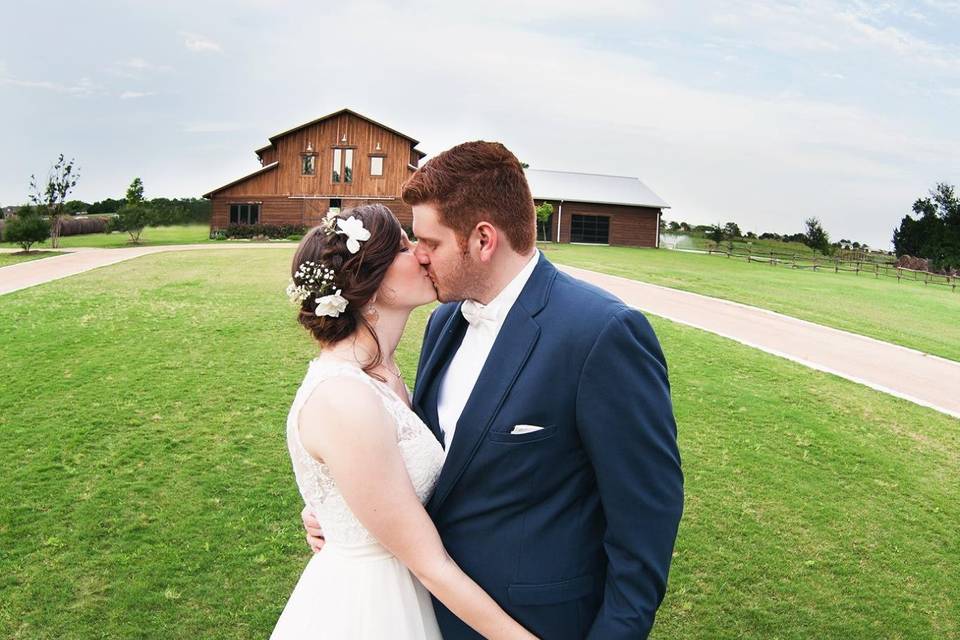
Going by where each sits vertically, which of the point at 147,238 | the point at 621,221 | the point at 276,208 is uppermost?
the point at 621,221

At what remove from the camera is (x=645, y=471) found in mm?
2520

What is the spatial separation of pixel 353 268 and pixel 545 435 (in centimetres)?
94

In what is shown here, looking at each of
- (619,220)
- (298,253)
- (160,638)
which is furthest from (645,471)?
(619,220)

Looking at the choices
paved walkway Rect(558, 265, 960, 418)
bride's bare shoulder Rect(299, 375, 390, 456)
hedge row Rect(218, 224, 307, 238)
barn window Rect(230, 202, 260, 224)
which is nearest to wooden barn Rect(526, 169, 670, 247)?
hedge row Rect(218, 224, 307, 238)

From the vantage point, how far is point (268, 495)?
789 cm

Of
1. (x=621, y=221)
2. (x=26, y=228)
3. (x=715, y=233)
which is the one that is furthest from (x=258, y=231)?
(x=715, y=233)

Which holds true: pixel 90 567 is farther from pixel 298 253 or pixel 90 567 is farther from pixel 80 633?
pixel 298 253

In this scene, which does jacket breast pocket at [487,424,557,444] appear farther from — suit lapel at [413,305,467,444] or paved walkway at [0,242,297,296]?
paved walkway at [0,242,297,296]

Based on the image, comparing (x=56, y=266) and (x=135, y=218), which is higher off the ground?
(x=135, y=218)

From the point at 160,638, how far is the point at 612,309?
4.49 metres

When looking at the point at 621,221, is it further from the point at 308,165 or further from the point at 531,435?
the point at 531,435

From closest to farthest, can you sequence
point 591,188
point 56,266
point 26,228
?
point 56,266, point 26,228, point 591,188

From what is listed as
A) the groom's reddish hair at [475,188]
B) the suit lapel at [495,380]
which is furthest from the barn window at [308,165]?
the suit lapel at [495,380]

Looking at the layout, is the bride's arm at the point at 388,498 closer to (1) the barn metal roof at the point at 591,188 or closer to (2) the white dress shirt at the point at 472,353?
(2) the white dress shirt at the point at 472,353
